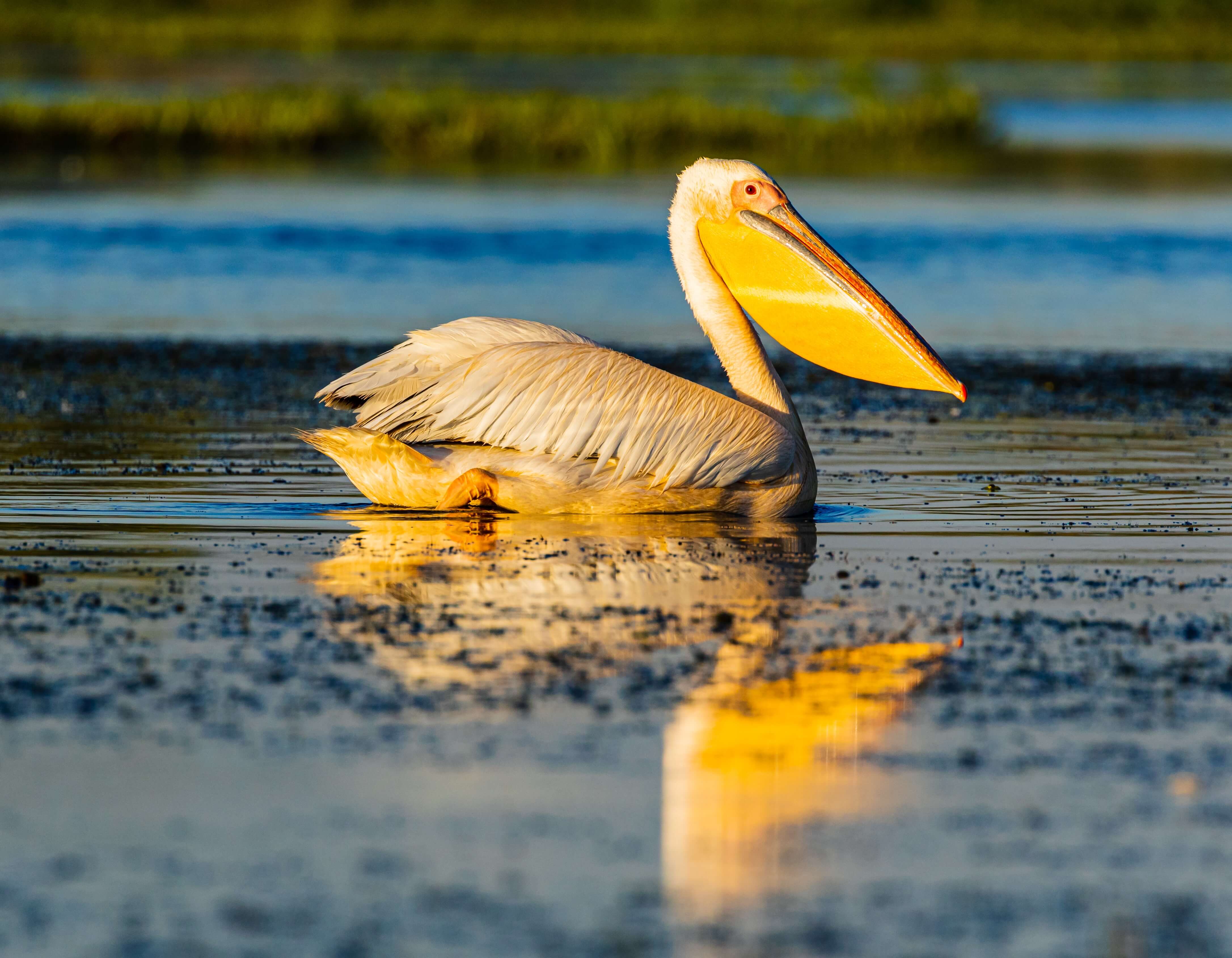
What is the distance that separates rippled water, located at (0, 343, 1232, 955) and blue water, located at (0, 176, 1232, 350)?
696 centimetres

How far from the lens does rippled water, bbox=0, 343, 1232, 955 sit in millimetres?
3266

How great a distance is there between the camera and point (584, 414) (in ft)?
22.2

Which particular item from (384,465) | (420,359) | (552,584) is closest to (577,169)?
(420,359)

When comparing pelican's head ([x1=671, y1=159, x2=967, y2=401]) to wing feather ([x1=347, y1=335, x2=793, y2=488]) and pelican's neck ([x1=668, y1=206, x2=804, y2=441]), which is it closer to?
pelican's neck ([x1=668, y1=206, x2=804, y2=441])

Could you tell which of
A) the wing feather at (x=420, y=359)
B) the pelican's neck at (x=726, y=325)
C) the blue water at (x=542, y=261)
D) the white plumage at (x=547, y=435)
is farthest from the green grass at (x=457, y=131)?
the white plumage at (x=547, y=435)

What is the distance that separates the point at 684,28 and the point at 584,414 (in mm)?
53563

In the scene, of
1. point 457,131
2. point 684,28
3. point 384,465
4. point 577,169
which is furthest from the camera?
point 684,28

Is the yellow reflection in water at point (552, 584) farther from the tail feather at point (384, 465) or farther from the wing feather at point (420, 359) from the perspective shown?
the wing feather at point (420, 359)

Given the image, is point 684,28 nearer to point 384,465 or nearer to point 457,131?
point 457,131

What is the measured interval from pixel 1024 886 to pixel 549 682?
146 centimetres

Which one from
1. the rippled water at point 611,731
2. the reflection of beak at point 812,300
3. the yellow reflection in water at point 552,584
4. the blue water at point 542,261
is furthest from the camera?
the blue water at point 542,261

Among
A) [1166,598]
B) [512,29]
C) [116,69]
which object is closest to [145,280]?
[1166,598]

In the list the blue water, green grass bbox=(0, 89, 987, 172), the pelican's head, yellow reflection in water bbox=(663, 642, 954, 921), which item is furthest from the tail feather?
green grass bbox=(0, 89, 987, 172)

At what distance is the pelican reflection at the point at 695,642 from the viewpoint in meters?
3.69
